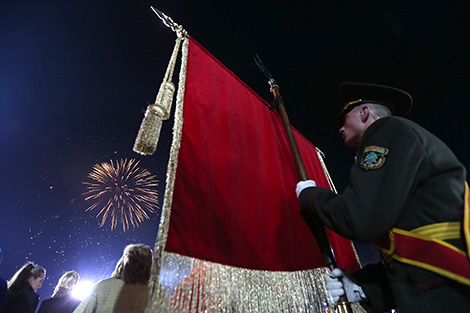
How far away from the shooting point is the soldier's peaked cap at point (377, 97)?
1692 millimetres

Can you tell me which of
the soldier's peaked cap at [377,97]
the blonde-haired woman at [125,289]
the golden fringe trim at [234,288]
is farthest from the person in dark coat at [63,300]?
the soldier's peaked cap at [377,97]

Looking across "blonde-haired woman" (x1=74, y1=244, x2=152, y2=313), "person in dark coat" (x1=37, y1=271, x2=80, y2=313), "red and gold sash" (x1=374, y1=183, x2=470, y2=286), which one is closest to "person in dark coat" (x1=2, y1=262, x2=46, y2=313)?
"person in dark coat" (x1=37, y1=271, x2=80, y2=313)

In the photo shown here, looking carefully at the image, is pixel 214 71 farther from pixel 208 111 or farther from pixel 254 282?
pixel 254 282

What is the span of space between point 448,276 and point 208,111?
4.96 ft

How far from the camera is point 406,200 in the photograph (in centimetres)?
97

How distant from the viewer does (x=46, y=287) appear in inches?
611

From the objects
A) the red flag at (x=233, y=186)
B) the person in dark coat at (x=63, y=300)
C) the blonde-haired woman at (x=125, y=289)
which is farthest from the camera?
the person in dark coat at (x=63, y=300)

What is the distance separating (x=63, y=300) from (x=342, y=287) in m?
3.86

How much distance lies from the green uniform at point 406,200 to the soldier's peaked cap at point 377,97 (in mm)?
665

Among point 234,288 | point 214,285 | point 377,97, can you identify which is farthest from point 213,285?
point 377,97

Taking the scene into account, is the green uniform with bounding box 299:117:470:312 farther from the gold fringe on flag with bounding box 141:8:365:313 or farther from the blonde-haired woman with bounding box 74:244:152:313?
the blonde-haired woman with bounding box 74:244:152:313

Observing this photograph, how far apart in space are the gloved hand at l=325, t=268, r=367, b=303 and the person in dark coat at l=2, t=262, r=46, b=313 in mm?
3797

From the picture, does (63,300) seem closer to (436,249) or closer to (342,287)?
(342,287)

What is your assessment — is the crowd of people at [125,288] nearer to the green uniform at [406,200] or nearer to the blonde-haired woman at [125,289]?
the blonde-haired woman at [125,289]
